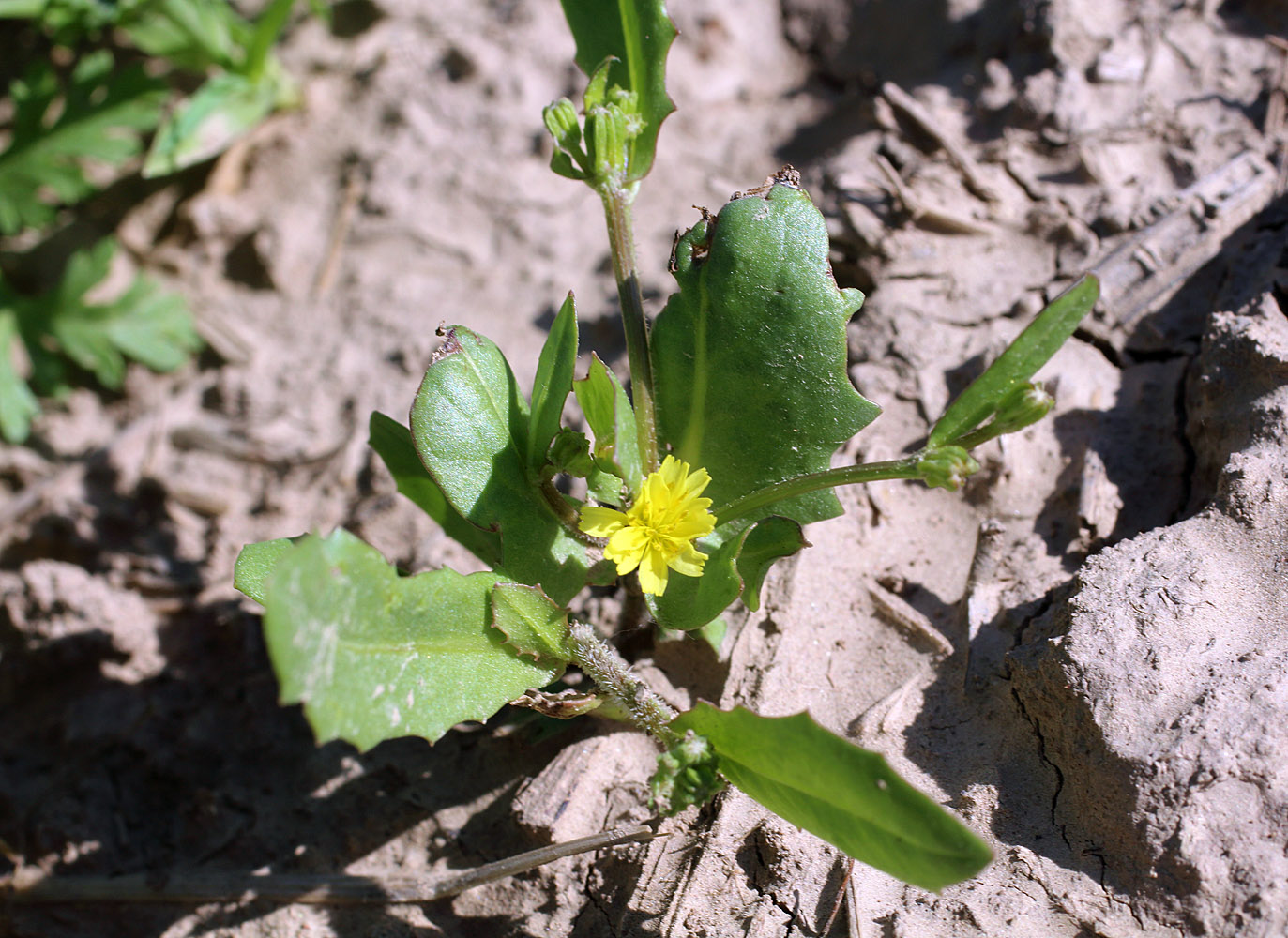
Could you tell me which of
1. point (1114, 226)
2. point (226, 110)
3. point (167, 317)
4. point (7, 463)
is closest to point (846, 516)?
point (1114, 226)

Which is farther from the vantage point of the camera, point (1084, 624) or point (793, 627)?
point (793, 627)

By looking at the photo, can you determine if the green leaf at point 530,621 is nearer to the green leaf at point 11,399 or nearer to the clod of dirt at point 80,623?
the clod of dirt at point 80,623

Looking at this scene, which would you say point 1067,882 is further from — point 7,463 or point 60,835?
point 7,463

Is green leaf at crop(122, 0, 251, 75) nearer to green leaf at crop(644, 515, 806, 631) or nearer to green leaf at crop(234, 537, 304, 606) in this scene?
green leaf at crop(234, 537, 304, 606)

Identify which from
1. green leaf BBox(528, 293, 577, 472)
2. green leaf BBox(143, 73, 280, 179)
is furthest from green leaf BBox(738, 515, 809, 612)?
green leaf BBox(143, 73, 280, 179)

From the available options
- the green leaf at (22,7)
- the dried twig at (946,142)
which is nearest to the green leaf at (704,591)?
the dried twig at (946,142)

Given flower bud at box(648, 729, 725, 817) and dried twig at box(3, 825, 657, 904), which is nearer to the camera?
flower bud at box(648, 729, 725, 817)
